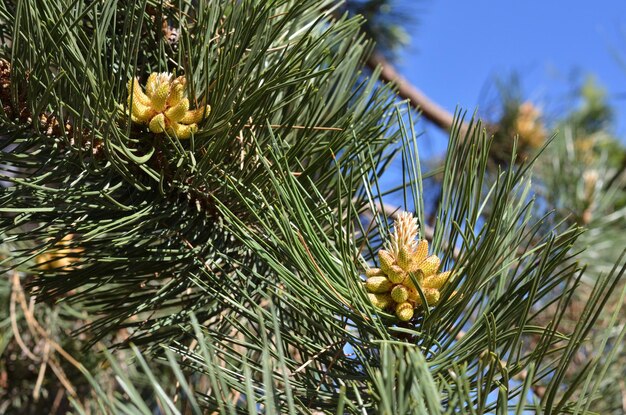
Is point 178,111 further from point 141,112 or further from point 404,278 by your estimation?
point 404,278

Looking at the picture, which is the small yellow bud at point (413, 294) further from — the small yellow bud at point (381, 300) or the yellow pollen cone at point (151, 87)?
the yellow pollen cone at point (151, 87)

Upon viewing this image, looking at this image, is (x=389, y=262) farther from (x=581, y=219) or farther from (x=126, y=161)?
(x=581, y=219)

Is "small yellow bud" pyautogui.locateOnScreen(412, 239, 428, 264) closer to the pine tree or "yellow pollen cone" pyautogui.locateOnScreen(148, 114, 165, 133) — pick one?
the pine tree

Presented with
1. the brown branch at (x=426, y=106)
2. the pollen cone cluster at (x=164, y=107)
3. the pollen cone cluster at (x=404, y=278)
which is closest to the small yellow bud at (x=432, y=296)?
the pollen cone cluster at (x=404, y=278)

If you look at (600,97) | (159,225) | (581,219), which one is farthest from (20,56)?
(600,97)

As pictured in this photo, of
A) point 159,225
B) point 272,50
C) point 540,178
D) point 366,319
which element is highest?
point 540,178

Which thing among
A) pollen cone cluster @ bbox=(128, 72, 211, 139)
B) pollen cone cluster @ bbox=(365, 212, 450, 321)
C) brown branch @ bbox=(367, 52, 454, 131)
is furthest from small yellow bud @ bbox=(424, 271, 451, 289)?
brown branch @ bbox=(367, 52, 454, 131)
